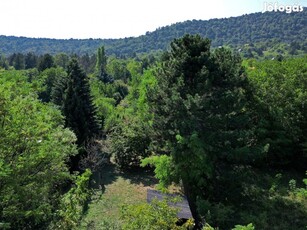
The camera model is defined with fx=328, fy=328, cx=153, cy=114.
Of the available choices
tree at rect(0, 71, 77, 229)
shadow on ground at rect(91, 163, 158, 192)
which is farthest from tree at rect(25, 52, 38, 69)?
tree at rect(0, 71, 77, 229)

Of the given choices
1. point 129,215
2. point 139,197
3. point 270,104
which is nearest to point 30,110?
point 129,215

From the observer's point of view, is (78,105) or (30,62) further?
(30,62)

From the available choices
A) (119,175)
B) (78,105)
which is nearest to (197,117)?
(119,175)

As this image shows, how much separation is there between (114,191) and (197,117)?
10.2 m

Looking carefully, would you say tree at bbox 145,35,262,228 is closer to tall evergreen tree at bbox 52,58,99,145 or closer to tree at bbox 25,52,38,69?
tall evergreen tree at bbox 52,58,99,145

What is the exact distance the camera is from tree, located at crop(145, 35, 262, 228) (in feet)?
61.4

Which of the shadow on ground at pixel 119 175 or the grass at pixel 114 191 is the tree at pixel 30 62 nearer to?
the shadow on ground at pixel 119 175

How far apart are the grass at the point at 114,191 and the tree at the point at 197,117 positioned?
15.4 feet

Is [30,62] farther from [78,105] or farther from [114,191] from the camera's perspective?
[114,191]

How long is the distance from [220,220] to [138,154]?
42.9 ft

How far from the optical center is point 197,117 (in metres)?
19.1

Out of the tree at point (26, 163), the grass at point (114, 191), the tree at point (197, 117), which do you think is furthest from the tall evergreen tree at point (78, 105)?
the tree at point (26, 163)

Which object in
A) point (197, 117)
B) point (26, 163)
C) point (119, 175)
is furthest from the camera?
point (119, 175)

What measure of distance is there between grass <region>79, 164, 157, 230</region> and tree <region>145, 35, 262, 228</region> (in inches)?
185
